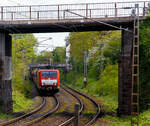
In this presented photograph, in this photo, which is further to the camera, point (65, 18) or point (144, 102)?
point (65, 18)

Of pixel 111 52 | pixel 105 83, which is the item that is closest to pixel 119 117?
pixel 105 83

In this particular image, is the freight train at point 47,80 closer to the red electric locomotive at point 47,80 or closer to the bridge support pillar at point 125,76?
the red electric locomotive at point 47,80

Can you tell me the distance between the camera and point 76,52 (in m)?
51.6

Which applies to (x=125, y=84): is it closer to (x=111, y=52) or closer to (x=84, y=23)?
(x=84, y=23)

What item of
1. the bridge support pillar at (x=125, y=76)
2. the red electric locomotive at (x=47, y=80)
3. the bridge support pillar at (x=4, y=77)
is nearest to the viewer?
the bridge support pillar at (x=125, y=76)

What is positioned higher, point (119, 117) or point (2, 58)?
point (2, 58)

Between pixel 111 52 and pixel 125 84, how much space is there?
66.6ft

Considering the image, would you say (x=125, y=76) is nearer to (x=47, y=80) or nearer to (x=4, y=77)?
(x=4, y=77)

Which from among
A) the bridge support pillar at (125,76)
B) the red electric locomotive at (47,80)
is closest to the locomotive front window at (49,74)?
the red electric locomotive at (47,80)

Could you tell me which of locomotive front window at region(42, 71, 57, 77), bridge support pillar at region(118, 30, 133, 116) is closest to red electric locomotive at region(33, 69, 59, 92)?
locomotive front window at region(42, 71, 57, 77)

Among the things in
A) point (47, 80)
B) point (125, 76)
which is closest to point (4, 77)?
point (125, 76)

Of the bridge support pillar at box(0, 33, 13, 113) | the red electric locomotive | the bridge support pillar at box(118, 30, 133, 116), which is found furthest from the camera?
the red electric locomotive

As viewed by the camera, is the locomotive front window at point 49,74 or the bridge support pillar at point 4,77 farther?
the locomotive front window at point 49,74

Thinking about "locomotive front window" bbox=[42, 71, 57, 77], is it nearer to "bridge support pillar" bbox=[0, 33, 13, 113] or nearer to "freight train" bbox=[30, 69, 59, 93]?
"freight train" bbox=[30, 69, 59, 93]
